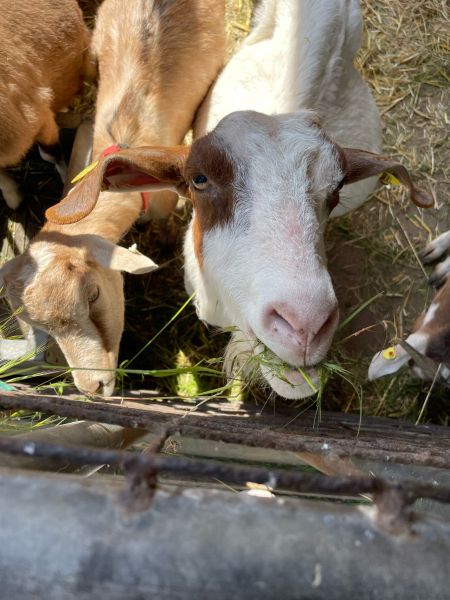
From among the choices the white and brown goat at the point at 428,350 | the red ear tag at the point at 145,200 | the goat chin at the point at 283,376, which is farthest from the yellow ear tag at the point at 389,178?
the red ear tag at the point at 145,200

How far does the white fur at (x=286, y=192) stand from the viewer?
2012mm

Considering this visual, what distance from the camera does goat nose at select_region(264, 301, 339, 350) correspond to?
1.93 m

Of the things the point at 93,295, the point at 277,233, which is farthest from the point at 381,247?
the point at 277,233

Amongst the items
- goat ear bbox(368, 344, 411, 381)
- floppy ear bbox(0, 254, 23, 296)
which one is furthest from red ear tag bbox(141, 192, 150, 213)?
goat ear bbox(368, 344, 411, 381)

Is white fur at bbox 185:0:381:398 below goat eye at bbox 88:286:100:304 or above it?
above

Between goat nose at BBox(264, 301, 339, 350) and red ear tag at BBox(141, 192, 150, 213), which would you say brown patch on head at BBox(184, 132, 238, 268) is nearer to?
goat nose at BBox(264, 301, 339, 350)

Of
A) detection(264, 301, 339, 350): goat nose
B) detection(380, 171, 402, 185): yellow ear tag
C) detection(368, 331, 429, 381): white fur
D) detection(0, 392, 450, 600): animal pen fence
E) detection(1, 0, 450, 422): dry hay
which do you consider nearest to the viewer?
detection(0, 392, 450, 600): animal pen fence

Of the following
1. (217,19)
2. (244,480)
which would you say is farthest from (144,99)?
(244,480)

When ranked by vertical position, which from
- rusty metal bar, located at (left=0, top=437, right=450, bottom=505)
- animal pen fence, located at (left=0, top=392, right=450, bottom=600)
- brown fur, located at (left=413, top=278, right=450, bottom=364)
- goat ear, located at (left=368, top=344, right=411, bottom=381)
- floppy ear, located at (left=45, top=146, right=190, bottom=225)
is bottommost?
goat ear, located at (left=368, top=344, right=411, bottom=381)

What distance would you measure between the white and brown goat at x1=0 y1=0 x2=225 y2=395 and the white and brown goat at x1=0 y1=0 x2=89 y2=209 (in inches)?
10.3

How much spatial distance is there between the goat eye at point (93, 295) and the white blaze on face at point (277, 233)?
1.06m

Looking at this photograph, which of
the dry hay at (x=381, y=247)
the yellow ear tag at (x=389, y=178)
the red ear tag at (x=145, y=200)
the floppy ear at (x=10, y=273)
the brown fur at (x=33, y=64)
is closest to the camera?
the yellow ear tag at (x=389, y=178)

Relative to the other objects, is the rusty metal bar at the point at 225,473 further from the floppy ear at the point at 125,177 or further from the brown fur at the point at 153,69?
the brown fur at the point at 153,69

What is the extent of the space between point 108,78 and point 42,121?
617 millimetres
